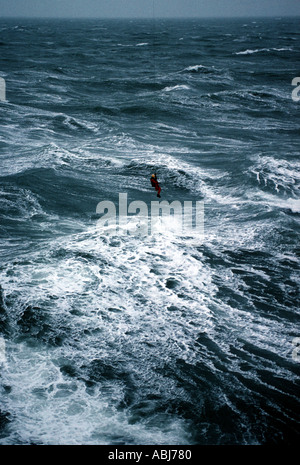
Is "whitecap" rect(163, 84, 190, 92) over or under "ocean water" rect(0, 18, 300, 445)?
over

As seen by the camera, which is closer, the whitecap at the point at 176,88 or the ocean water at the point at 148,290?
the ocean water at the point at 148,290

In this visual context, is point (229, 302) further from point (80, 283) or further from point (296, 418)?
point (80, 283)

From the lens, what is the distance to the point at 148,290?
32.1 feet

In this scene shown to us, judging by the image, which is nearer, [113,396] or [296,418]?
[296,418]

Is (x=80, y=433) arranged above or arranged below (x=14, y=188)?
below

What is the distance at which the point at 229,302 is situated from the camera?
929 centimetres

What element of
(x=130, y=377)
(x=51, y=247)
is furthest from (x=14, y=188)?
(x=130, y=377)

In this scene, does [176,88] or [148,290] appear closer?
[148,290]

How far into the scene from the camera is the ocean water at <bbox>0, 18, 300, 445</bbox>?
667cm

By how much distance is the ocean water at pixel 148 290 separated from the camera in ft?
21.9

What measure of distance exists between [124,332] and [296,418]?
379cm

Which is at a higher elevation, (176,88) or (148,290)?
(176,88)

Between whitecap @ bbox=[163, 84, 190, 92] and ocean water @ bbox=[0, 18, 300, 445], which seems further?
whitecap @ bbox=[163, 84, 190, 92]

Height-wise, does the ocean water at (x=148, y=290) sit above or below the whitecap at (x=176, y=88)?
below
